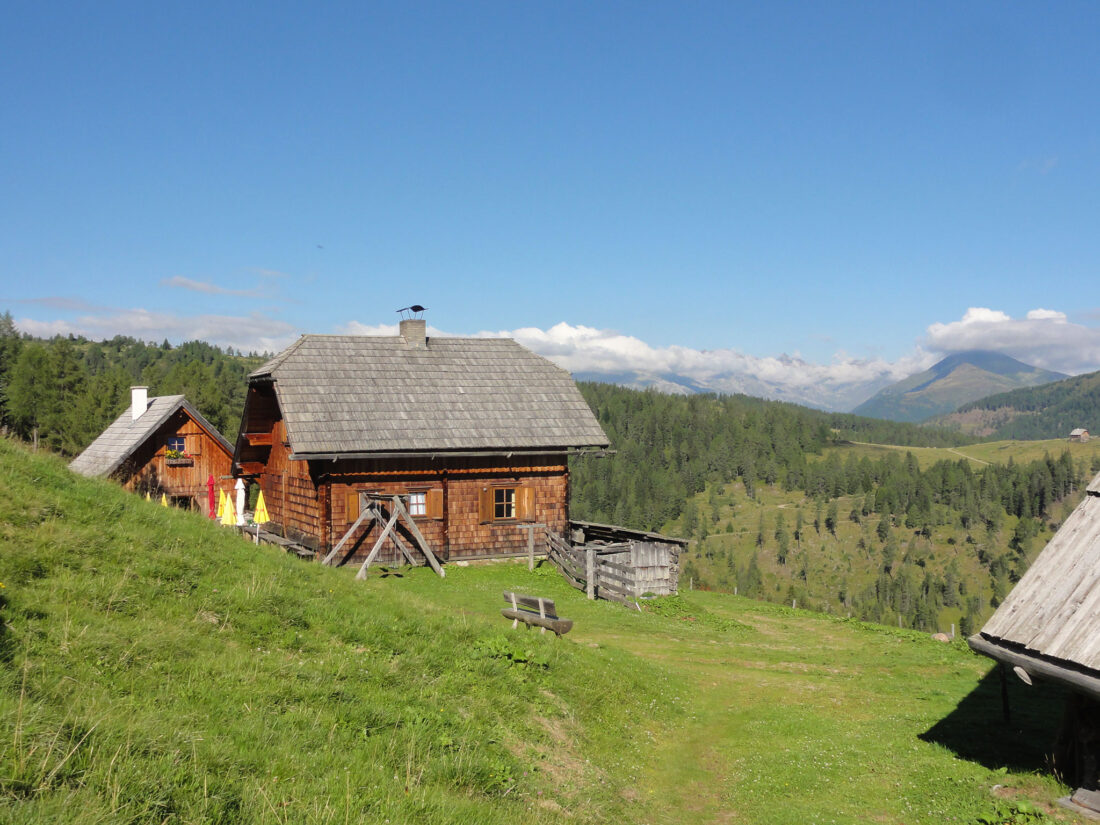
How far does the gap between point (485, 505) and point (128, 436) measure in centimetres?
1690

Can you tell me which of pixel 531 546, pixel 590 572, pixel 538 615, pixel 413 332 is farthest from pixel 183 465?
pixel 538 615

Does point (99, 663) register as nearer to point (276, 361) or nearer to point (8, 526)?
point (8, 526)

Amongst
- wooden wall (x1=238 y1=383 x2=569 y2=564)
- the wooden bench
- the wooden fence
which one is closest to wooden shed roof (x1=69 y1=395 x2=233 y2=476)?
wooden wall (x1=238 y1=383 x2=569 y2=564)

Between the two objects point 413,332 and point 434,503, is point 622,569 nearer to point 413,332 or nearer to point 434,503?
point 434,503

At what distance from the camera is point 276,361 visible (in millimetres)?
26578

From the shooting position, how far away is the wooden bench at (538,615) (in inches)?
528

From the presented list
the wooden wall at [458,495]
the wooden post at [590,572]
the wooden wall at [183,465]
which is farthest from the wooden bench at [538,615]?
the wooden wall at [183,465]

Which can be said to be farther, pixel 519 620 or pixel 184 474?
pixel 184 474

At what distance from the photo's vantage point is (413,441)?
24.7 meters

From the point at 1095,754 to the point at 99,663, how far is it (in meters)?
10.8

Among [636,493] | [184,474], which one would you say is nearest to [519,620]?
[184,474]

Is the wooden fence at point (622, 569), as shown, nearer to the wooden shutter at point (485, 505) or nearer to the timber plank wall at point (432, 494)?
the timber plank wall at point (432, 494)

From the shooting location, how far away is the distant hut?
8500mm

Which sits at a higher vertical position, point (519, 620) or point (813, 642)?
point (519, 620)
